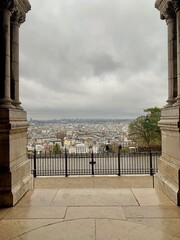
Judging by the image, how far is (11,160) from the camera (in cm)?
803

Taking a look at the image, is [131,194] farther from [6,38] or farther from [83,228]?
[6,38]

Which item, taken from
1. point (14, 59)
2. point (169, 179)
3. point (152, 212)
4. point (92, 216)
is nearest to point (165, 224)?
point (152, 212)

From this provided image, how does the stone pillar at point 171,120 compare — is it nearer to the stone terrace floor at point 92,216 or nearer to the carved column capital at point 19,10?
the stone terrace floor at point 92,216

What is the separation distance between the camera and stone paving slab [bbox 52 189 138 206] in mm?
7715

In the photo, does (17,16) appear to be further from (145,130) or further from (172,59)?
(145,130)

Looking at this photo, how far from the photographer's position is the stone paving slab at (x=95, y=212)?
6.53m

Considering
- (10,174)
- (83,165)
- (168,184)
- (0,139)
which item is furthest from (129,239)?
(83,165)

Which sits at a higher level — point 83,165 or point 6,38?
point 6,38

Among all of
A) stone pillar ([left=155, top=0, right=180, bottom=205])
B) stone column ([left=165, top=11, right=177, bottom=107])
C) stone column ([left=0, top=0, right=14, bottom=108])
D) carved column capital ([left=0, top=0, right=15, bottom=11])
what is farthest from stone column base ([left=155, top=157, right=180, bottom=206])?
carved column capital ([left=0, top=0, right=15, bottom=11])

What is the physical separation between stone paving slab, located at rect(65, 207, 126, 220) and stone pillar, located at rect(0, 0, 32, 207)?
188cm

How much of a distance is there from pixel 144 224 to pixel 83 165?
1004 centimetres

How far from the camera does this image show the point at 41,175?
1356 centimetres

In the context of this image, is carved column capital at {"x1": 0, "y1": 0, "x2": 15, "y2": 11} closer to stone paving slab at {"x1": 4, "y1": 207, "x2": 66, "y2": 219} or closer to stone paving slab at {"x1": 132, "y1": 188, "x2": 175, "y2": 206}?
stone paving slab at {"x1": 4, "y1": 207, "x2": 66, "y2": 219}

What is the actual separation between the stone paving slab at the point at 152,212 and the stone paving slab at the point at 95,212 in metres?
0.22
